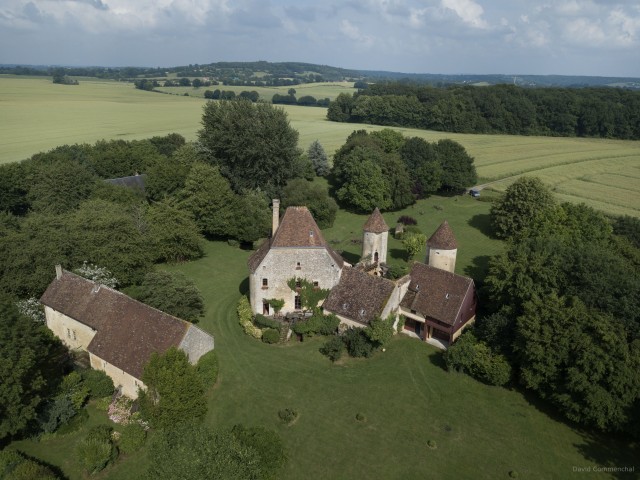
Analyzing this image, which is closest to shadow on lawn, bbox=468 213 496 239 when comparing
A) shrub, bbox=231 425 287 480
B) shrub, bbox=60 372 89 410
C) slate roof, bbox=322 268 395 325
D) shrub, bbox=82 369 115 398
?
→ slate roof, bbox=322 268 395 325

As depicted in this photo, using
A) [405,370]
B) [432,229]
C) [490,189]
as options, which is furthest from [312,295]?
[490,189]

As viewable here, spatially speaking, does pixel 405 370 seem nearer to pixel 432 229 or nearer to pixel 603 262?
pixel 603 262

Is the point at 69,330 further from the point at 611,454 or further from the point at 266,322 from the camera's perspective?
the point at 611,454

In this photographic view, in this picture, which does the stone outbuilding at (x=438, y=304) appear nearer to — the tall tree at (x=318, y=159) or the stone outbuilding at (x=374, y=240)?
the stone outbuilding at (x=374, y=240)

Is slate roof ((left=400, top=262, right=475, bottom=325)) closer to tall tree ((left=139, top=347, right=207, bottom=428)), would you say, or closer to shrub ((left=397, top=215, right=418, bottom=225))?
tall tree ((left=139, top=347, right=207, bottom=428))

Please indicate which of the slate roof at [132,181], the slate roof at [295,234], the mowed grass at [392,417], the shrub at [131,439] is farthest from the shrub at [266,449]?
the slate roof at [132,181]

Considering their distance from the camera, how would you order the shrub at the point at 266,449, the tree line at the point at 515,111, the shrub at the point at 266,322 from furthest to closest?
1. the tree line at the point at 515,111
2. the shrub at the point at 266,322
3. the shrub at the point at 266,449

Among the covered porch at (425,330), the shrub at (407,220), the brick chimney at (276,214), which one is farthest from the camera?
the shrub at (407,220)
